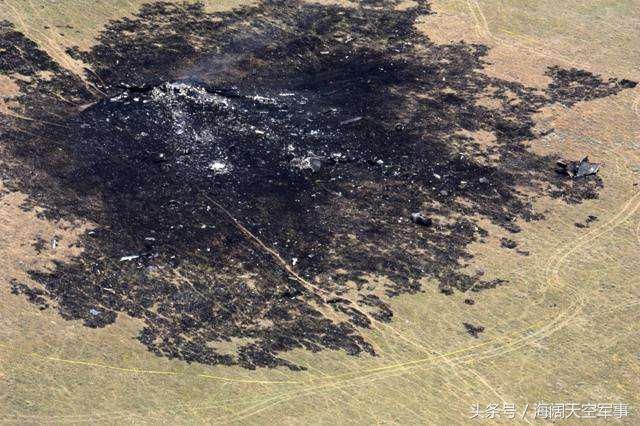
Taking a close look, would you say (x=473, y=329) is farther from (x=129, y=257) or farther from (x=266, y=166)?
(x=129, y=257)

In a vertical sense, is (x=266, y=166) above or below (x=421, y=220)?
below

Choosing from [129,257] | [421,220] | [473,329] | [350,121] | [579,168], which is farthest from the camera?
[350,121]

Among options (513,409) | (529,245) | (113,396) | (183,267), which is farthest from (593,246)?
(113,396)

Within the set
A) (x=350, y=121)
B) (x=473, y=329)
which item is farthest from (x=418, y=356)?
(x=350, y=121)

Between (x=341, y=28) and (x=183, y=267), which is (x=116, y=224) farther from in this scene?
(x=341, y=28)

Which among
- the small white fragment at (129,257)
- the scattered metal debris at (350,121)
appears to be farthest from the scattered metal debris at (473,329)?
the scattered metal debris at (350,121)

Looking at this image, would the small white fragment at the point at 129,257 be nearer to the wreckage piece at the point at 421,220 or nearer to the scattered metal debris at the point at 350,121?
the wreckage piece at the point at 421,220
